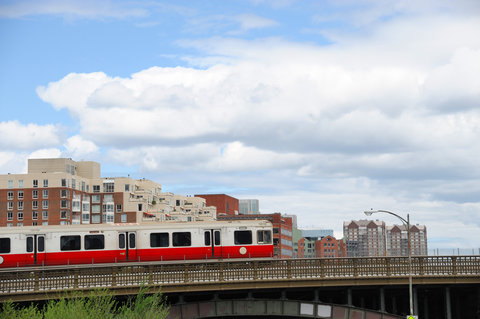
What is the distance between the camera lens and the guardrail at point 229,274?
39.7m

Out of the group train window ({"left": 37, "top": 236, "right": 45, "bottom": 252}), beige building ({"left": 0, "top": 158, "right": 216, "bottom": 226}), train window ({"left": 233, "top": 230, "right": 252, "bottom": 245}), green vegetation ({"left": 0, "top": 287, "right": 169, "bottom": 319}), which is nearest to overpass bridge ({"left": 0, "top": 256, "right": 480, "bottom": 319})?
green vegetation ({"left": 0, "top": 287, "right": 169, "bottom": 319})

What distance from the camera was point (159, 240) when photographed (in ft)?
163

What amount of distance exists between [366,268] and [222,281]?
28.8ft

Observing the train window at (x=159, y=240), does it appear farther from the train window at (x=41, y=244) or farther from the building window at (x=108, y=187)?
the building window at (x=108, y=187)

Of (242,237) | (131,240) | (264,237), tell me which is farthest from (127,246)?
(264,237)

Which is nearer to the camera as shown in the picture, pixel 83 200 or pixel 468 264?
pixel 468 264

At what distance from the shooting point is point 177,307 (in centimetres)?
4275

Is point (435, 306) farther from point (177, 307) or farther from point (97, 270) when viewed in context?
point (97, 270)

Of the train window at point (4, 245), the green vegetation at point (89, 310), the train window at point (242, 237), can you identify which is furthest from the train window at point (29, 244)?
the train window at point (242, 237)

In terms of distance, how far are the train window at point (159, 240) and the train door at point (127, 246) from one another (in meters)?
1.15

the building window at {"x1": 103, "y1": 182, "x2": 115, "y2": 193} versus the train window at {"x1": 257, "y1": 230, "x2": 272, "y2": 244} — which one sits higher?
the building window at {"x1": 103, "y1": 182, "x2": 115, "y2": 193}

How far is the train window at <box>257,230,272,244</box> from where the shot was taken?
50.2 metres

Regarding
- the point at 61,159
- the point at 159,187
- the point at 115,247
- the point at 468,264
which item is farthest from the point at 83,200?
the point at 468,264

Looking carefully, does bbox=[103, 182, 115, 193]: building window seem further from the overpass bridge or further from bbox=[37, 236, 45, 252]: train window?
the overpass bridge
